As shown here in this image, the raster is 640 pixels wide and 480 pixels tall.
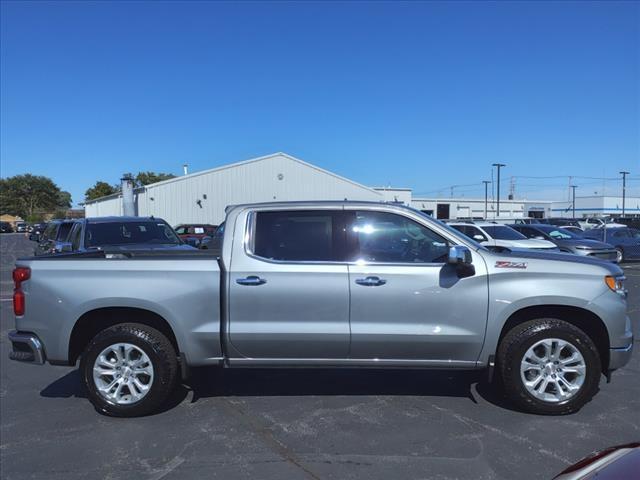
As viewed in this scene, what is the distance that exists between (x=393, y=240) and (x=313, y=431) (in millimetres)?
1766

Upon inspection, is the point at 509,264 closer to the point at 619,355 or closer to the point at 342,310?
the point at 619,355

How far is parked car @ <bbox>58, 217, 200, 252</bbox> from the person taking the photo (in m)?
9.37

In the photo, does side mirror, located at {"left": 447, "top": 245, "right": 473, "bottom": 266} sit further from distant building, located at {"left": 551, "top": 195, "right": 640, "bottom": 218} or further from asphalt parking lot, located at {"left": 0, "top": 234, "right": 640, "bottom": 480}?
distant building, located at {"left": 551, "top": 195, "right": 640, "bottom": 218}

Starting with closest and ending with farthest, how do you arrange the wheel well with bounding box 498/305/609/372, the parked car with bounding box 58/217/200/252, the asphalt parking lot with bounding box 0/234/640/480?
the asphalt parking lot with bounding box 0/234/640/480, the wheel well with bounding box 498/305/609/372, the parked car with bounding box 58/217/200/252

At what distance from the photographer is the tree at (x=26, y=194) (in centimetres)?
8638

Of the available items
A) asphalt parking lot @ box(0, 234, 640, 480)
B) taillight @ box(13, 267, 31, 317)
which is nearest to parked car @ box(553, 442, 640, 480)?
asphalt parking lot @ box(0, 234, 640, 480)

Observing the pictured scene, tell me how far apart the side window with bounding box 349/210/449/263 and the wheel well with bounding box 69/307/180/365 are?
1856mm

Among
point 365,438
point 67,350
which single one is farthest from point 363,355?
point 67,350

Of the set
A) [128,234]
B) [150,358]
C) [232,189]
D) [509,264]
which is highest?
[232,189]

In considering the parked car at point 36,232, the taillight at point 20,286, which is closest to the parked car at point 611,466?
the taillight at point 20,286

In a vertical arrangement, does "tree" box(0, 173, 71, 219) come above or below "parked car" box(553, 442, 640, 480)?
above

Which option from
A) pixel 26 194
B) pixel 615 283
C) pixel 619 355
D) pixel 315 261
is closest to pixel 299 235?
pixel 315 261

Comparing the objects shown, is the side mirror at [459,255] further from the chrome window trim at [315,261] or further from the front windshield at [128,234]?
the front windshield at [128,234]

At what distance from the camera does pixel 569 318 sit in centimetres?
468
